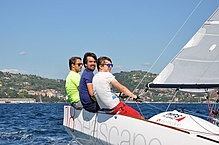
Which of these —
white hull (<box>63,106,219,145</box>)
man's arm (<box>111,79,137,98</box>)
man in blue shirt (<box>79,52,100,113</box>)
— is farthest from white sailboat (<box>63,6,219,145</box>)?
man's arm (<box>111,79,137,98</box>)

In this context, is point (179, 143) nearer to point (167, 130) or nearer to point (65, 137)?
point (167, 130)

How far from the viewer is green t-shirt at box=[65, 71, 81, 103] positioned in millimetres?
7715

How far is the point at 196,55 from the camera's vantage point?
7.56 meters

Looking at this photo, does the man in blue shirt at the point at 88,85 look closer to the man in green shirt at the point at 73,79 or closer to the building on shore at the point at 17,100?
the man in green shirt at the point at 73,79

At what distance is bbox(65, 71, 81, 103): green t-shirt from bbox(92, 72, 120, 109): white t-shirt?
1.46 meters

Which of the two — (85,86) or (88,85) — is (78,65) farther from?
(88,85)

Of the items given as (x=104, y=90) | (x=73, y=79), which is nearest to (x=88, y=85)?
(x=104, y=90)

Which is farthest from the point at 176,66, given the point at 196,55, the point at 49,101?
the point at 49,101

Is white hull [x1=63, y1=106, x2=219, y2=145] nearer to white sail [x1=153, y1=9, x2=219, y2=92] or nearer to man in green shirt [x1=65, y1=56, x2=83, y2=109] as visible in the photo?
man in green shirt [x1=65, y1=56, x2=83, y2=109]

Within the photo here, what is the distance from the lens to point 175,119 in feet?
20.0

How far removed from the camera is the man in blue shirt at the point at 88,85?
6613mm

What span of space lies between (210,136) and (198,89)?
229cm

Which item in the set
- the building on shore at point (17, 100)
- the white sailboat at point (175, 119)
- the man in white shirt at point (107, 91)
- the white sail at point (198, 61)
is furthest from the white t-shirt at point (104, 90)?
the building on shore at point (17, 100)

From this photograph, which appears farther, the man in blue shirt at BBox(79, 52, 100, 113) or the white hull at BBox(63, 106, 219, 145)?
the man in blue shirt at BBox(79, 52, 100, 113)
